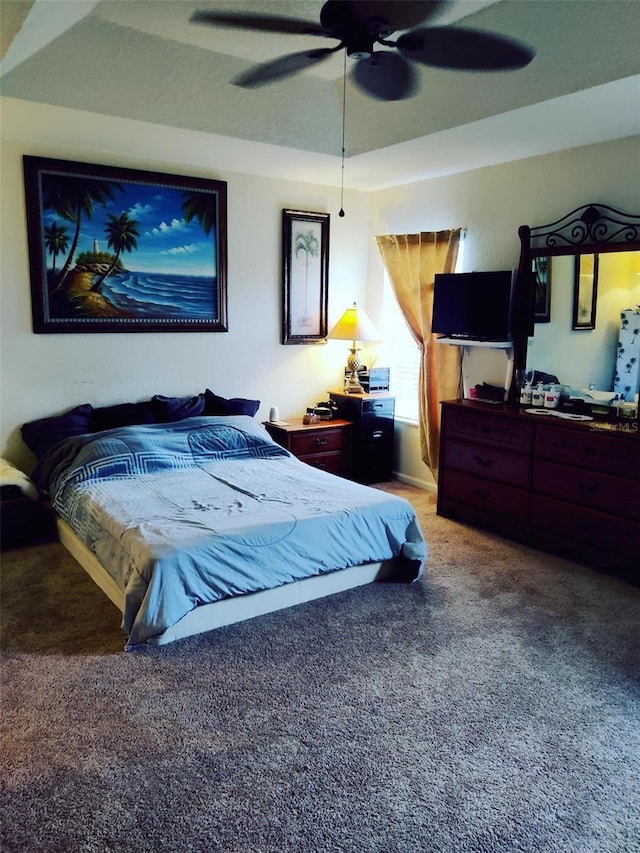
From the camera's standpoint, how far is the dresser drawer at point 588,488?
3463 millimetres

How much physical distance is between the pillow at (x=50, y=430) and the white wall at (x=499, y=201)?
8.84 ft

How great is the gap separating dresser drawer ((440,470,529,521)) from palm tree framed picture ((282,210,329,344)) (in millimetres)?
1775

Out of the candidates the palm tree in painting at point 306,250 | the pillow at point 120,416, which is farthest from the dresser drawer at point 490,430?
the pillow at point 120,416

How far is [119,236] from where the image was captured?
4.38 metres

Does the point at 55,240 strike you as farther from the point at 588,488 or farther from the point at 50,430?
the point at 588,488

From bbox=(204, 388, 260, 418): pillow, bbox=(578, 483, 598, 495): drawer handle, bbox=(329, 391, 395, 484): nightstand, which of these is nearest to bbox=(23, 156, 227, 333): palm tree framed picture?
bbox=(204, 388, 260, 418): pillow

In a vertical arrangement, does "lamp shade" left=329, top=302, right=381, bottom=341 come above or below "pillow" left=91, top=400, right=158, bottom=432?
above

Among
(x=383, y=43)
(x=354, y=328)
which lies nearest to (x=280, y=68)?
(x=383, y=43)

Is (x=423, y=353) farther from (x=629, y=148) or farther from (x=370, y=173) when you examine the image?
(x=629, y=148)

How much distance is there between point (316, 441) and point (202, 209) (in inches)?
77.1

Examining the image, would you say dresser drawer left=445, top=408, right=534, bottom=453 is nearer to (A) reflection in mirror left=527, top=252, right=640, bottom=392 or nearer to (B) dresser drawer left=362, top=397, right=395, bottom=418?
(A) reflection in mirror left=527, top=252, right=640, bottom=392

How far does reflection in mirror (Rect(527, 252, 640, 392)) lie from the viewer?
3.70 metres

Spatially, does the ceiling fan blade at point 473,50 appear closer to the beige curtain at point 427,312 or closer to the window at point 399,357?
the beige curtain at point 427,312

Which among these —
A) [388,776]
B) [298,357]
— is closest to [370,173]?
[298,357]
